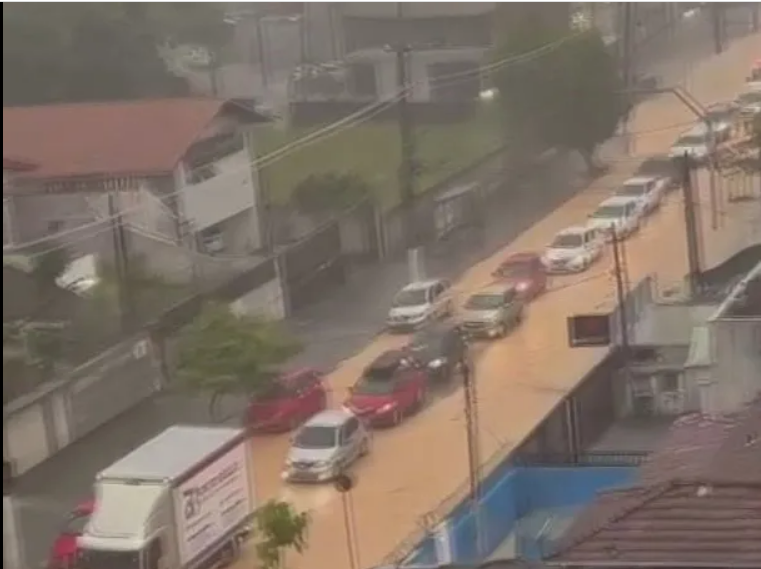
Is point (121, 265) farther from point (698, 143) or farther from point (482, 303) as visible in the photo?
point (698, 143)

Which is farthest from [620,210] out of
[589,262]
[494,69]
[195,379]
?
[195,379]

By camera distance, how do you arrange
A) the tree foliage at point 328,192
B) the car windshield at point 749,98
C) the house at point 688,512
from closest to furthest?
the house at point 688,512 → the car windshield at point 749,98 → the tree foliage at point 328,192

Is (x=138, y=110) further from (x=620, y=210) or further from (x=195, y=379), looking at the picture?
(x=620, y=210)

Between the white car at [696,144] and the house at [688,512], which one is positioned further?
the white car at [696,144]

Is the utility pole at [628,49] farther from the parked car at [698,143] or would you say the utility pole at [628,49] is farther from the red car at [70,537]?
the red car at [70,537]

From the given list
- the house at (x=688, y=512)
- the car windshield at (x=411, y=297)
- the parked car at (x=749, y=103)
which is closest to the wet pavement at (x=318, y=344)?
the car windshield at (x=411, y=297)

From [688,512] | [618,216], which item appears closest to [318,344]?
[618,216]

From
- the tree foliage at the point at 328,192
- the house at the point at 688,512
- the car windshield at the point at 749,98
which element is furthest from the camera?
the tree foliage at the point at 328,192
